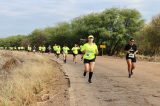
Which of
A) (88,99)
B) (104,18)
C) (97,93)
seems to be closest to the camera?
(88,99)

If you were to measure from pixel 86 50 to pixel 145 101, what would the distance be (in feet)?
19.2

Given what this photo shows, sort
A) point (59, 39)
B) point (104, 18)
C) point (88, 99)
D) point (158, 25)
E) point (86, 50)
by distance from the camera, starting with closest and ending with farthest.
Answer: point (88, 99) → point (86, 50) → point (158, 25) → point (104, 18) → point (59, 39)

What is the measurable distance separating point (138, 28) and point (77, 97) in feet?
218

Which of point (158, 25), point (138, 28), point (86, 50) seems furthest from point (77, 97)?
point (138, 28)

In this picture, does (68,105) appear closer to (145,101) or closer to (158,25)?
(145,101)

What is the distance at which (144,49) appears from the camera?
59781 millimetres

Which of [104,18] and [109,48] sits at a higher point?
[104,18]

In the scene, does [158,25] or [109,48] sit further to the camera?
[109,48]

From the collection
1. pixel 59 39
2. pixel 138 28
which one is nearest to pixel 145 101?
pixel 138 28

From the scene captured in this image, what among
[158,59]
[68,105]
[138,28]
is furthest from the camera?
[138,28]

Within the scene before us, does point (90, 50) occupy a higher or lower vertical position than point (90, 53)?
higher

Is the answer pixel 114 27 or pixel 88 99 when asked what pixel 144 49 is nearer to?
pixel 114 27

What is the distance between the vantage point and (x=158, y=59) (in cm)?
4666

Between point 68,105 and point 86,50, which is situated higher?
point 86,50
